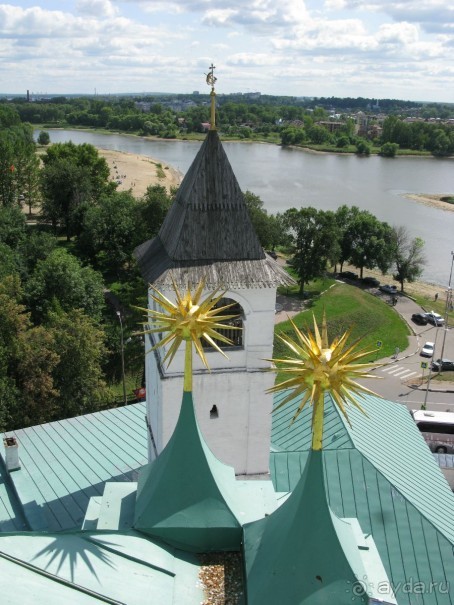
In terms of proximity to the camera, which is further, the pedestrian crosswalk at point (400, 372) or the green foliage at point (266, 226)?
the green foliage at point (266, 226)

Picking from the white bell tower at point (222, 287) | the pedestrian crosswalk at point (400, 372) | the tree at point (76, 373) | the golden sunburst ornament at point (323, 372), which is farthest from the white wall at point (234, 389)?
the pedestrian crosswalk at point (400, 372)

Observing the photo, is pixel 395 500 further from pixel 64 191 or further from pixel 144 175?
pixel 144 175

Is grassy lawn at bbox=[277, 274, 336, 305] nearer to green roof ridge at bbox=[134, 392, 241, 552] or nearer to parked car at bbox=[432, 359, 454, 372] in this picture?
parked car at bbox=[432, 359, 454, 372]

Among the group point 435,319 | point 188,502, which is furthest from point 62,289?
point 188,502

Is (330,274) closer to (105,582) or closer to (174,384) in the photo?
(174,384)

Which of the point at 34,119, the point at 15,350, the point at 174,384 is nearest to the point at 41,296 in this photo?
the point at 15,350

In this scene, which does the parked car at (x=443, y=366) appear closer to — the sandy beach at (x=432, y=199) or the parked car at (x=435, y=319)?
the parked car at (x=435, y=319)

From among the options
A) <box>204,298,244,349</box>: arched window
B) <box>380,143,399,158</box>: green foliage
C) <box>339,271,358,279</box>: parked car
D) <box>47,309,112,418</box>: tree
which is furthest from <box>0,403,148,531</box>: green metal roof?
<box>380,143,399,158</box>: green foliage
